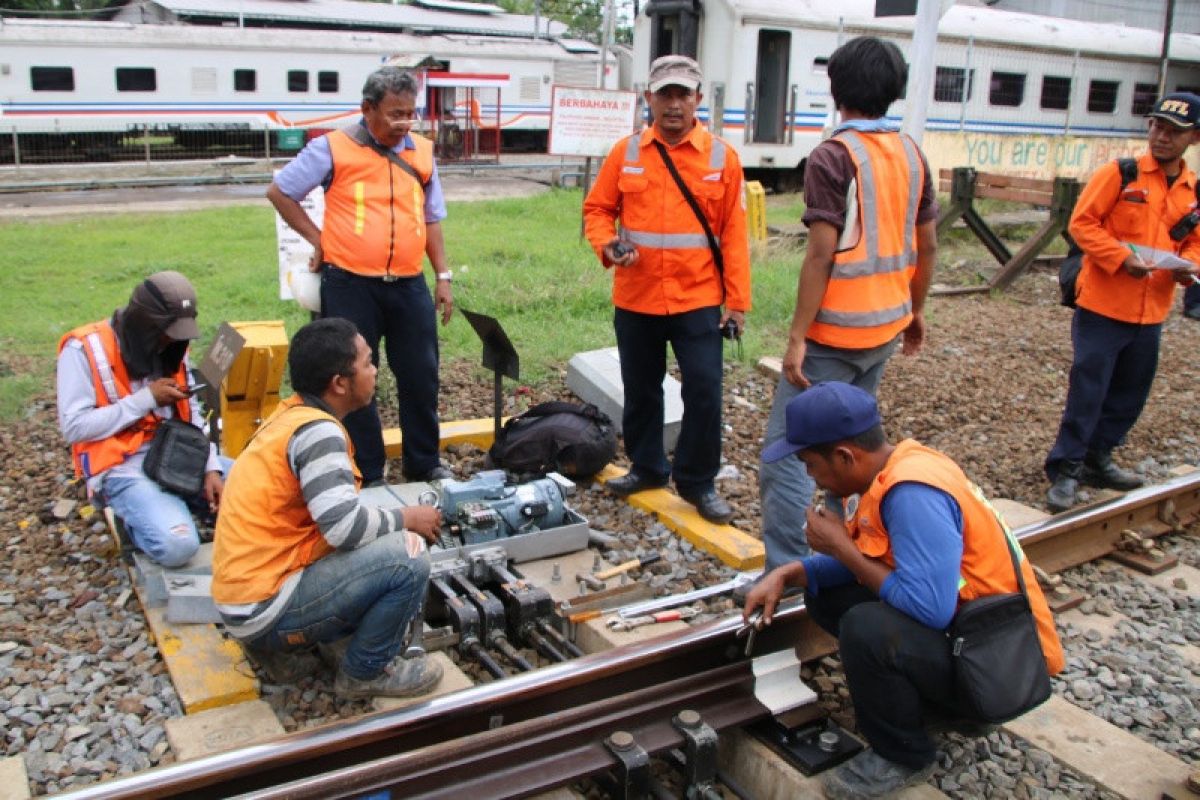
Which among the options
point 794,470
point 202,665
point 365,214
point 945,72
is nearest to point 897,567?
point 794,470

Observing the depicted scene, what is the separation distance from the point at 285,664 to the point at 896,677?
6.99 feet

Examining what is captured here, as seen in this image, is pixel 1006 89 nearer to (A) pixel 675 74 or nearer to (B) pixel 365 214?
(A) pixel 675 74

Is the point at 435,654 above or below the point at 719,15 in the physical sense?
below

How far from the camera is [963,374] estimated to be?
8641 millimetres

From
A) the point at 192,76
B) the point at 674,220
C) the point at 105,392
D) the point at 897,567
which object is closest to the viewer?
the point at 897,567

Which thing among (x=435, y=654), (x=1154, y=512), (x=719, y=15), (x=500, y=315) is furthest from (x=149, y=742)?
(x=719, y=15)

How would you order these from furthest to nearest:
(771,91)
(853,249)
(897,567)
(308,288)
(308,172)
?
(771,91) → (308,288) → (308,172) → (853,249) → (897,567)

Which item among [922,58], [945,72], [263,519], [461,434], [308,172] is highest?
[945,72]

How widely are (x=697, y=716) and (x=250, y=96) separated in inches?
963

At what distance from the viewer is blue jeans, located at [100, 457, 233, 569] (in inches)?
175

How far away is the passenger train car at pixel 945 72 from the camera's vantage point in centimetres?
1984

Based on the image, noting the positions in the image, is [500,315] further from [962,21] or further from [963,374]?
[962,21]

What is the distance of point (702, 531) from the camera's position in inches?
210

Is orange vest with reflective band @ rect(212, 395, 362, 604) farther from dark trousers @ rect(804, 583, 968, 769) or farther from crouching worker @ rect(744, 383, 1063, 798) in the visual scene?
dark trousers @ rect(804, 583, 968, 769)
